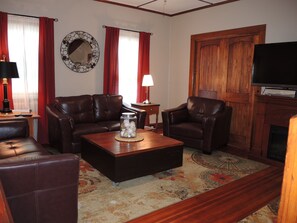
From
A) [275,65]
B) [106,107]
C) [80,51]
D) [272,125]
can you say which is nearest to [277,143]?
[272,125]

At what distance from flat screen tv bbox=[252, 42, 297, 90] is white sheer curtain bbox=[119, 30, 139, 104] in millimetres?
2518

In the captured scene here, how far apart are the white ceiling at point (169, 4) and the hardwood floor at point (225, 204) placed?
344 cm

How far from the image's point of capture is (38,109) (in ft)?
14.5

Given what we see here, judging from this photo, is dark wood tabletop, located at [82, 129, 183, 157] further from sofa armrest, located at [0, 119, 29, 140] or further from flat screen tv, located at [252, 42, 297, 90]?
flat screen tv, located at [252, 42, 297, 90]

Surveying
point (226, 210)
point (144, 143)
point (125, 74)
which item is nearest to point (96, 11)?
point (125, 74)

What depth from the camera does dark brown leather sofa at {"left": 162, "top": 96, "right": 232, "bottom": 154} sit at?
4.10m

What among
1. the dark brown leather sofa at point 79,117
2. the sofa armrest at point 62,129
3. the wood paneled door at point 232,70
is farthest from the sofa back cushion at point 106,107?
the wood paneled door at point 232,70

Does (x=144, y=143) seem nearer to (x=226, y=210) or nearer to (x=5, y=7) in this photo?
(x=226, y=210)

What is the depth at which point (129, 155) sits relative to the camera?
284cm

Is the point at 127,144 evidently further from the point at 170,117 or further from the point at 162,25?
the point at 162,25

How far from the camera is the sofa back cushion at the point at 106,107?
4.65 meters

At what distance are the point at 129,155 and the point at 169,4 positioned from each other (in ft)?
11.8

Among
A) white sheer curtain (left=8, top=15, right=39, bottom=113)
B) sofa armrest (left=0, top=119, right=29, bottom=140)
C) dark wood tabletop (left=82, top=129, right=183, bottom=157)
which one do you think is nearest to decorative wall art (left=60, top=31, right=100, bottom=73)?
white sheer curtain (left=8, top=15, right=39, bottom=113)

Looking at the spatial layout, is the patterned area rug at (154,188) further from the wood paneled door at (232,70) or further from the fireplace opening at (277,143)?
the wood paneled door at (232,70)
